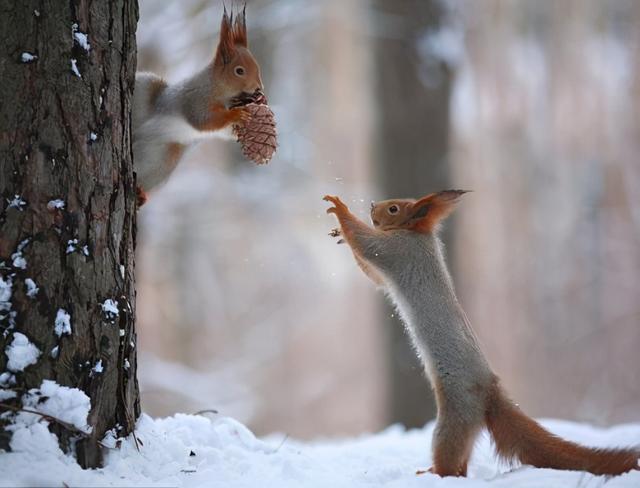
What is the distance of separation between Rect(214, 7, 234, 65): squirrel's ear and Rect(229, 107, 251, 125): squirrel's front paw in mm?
200

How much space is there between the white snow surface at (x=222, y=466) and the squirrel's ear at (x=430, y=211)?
36.3 inches

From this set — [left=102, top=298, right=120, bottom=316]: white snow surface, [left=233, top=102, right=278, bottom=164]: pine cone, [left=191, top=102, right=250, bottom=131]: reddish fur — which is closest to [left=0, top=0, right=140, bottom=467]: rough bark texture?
[left=102, top=298, right=120, bottom=316]: white snow surface

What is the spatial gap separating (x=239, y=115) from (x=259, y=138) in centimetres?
20

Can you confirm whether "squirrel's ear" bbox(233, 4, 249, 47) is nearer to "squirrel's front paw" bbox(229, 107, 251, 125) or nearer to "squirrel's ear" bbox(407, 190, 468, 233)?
"squirrel's front paw" bbox(229, 107, 251, 125)

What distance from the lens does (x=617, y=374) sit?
32.9 feet

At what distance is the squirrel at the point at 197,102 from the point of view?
2.88 meters

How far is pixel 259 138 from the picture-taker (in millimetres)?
2795

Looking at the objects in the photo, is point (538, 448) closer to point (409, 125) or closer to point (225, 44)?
point (225, 44)

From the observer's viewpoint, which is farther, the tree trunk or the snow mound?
the tree trunk

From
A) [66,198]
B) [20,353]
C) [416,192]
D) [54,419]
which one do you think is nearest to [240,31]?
[66,198]

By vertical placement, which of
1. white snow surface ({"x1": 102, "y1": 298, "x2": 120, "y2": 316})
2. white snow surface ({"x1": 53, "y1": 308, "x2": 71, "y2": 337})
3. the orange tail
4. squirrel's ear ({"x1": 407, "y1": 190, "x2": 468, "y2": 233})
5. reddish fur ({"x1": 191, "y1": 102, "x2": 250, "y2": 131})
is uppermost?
reddish fur ({"x1": 191, "y1": 102, "x2": 250, "y2": 131})

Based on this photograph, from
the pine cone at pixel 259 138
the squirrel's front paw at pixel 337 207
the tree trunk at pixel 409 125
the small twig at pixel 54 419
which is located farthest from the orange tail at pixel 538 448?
the tree trunk at pixel 409 125

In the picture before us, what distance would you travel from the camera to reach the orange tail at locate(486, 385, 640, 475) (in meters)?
2.31

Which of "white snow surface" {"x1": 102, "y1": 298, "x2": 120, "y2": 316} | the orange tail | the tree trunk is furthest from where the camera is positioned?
the tree trunk
